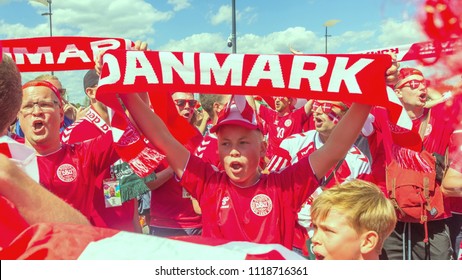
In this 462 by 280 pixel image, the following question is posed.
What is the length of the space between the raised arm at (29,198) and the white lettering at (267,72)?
1.68 m

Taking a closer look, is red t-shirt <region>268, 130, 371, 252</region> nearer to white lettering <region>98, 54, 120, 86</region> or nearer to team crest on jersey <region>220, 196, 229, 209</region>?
team crest on jersey <region>220, 196, 229, 209</region>

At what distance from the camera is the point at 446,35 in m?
3.68

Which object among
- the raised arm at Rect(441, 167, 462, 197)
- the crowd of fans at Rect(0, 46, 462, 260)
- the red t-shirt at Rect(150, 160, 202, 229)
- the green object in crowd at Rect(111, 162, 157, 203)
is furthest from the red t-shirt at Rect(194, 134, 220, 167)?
the raised arm at Rect(441, 167, 462, 197)

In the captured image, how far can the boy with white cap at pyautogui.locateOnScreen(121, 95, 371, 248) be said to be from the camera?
2.81m

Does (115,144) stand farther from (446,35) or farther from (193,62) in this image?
(446,35)

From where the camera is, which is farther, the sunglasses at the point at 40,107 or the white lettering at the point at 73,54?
the white lettering at the point at 73,54

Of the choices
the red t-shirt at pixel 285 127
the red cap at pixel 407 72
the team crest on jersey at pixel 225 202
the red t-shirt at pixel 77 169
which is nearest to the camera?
the team crest on jersey at pixel 225 202

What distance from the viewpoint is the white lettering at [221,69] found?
2.97 meters

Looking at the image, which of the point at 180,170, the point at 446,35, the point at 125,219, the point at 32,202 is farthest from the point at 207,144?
the point at 32,202

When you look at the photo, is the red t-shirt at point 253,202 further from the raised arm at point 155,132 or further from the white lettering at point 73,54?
the white lettering at point 73,54

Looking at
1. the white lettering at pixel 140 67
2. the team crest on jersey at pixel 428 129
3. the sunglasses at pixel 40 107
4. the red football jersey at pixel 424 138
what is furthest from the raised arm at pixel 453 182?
the sunglasses at pixel 40 107

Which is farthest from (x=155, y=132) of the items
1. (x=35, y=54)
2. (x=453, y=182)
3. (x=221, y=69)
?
(x=453, y=182)

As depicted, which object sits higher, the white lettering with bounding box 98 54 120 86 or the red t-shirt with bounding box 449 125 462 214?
the white lettering with bounding box 98 54 120 86

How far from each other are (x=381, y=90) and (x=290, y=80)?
0.50 m
